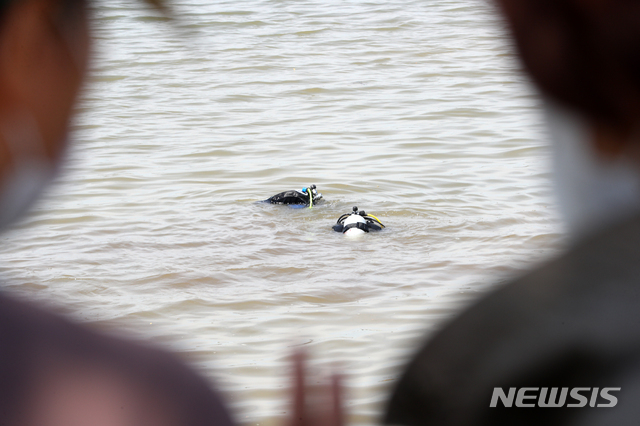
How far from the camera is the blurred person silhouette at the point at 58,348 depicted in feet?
1.37

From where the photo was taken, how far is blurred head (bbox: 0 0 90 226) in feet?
1.51

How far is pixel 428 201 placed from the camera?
9.96 metres

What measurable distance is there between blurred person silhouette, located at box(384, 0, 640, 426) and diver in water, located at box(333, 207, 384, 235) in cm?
818

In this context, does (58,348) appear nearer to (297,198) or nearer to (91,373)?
(91,373)

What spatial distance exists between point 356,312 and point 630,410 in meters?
6.12

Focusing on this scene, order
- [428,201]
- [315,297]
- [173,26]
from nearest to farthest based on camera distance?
[173,26], [315,297], [428,201]

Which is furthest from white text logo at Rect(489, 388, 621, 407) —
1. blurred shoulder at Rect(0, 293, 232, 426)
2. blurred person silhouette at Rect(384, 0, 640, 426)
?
blurred shoulder at Rect(0, 293, 232, 426)

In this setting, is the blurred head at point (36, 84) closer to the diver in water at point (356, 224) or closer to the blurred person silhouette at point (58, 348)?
the blurred person silhouette at point (58, 348)

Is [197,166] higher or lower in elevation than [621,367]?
higher

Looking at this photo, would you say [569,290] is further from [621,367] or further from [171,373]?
[171,373]

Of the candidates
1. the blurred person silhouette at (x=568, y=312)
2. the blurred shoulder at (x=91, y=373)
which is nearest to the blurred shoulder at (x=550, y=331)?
the blurred person silhouette at (x=568, y=312)

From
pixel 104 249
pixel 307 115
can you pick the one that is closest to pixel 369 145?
pixel 307 115

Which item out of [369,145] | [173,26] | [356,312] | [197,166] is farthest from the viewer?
[369,145]

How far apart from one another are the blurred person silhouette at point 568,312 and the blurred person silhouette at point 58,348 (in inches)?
5.0
